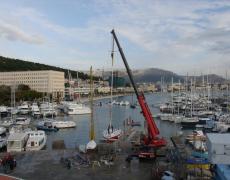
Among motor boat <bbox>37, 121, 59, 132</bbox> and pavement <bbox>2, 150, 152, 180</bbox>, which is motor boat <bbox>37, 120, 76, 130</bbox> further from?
pavement <bbox>2, 150, 152, 180</bbox>

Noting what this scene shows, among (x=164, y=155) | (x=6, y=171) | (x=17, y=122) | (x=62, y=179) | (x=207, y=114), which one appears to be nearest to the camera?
(x=62, y=179)

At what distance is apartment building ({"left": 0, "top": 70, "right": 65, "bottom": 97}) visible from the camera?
454 feet

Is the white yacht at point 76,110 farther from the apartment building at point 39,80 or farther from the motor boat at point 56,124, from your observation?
the apartment building at point 39,80

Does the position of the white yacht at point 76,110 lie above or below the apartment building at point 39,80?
below

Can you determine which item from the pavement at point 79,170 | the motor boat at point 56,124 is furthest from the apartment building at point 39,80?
the pavement at point 79,170

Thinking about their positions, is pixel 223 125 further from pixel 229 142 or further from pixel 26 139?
pixel 229 142

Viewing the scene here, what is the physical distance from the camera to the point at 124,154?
2430cm

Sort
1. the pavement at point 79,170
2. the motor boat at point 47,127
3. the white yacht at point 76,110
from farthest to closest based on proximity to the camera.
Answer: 1. the white yacht at point 76,110
2. the motor boat at point 47,127
3. the pavement at point 79,170

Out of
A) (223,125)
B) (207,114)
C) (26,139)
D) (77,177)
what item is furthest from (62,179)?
(207,114)

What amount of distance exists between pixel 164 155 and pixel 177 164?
423 cm

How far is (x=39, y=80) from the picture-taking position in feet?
465

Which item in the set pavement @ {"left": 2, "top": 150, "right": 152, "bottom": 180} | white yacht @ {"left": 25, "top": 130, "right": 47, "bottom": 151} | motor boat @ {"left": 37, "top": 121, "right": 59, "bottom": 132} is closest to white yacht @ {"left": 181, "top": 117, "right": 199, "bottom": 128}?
motor boat @ {"left": 37, "top": 121, "right": 59, "bottom": 132}

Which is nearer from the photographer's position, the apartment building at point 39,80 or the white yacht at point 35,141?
the white yacht at point 35,141

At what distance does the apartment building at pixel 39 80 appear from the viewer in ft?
454
